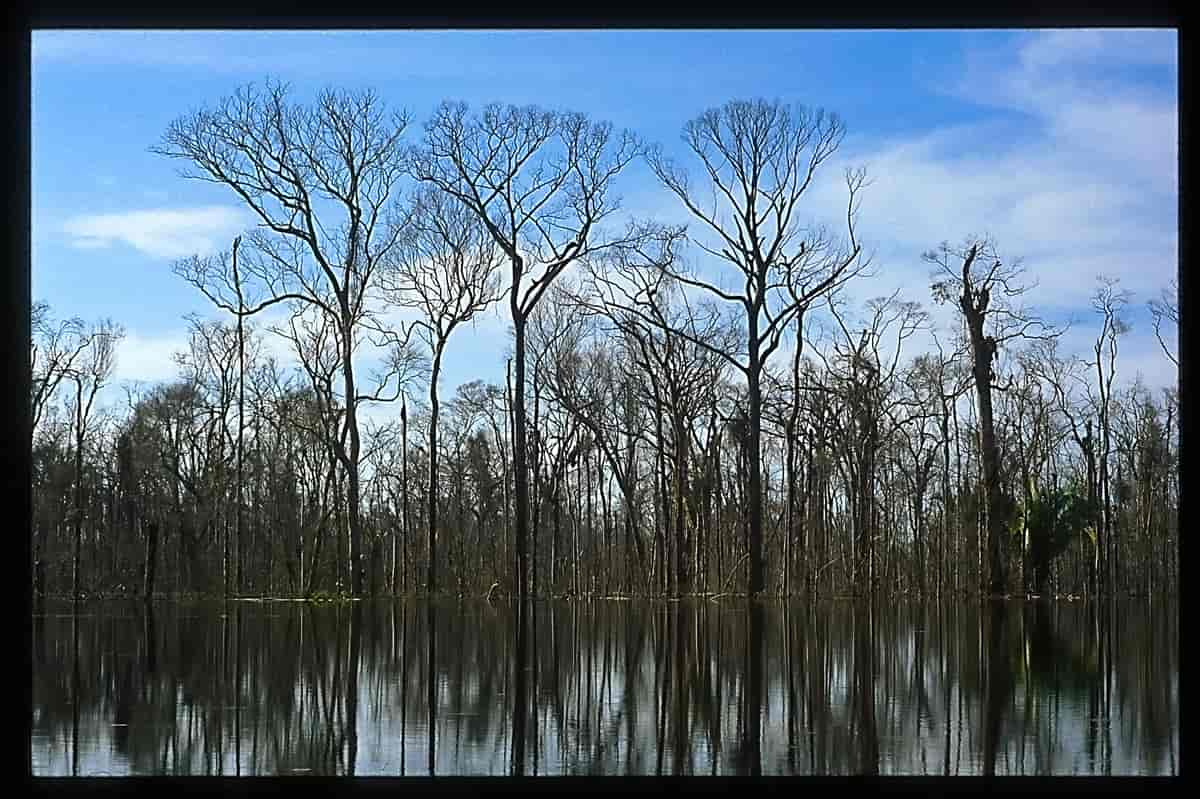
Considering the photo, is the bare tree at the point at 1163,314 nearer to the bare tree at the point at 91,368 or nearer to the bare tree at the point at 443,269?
the bare tree at the point at 443,269

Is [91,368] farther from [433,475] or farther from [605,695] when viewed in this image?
[605,695]

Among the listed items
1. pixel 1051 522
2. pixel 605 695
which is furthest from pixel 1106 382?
pixel 605 695

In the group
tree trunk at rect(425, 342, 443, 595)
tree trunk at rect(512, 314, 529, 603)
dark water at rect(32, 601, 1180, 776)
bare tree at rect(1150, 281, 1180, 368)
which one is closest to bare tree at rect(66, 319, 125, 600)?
dark water at rect(32, 601, 1180, 776)

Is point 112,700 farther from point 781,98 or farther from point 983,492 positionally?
point 983,492

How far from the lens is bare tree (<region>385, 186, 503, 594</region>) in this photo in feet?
34.9

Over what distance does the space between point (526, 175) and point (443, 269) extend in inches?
40.4

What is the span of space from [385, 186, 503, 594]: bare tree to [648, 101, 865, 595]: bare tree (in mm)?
1546

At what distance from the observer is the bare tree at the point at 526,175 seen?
34.3 feet

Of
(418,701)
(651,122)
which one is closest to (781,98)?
(651,122)

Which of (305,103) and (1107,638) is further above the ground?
(305,103)

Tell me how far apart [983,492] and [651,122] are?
4335 mm

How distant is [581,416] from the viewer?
1147 centimetres

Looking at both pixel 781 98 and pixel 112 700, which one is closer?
pixel 112 700

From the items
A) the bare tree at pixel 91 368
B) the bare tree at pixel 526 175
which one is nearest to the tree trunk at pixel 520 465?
the bare tree at pixel 526 175
